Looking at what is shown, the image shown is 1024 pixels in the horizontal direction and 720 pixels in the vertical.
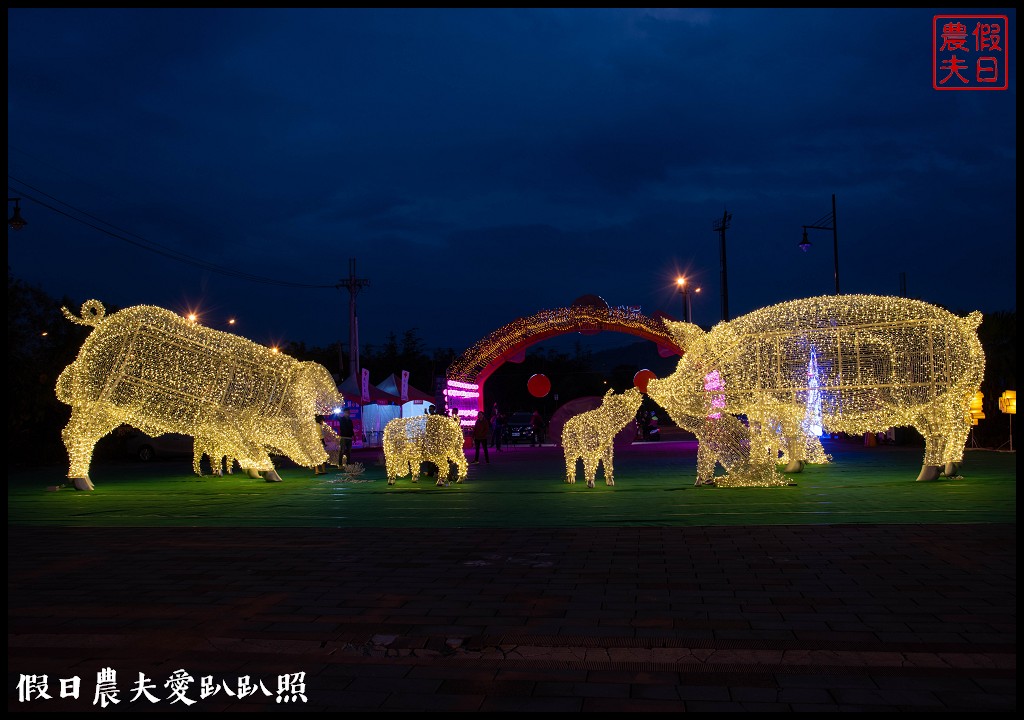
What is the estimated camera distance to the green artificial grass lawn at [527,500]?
8523 millimetres

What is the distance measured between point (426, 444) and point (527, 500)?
280 centimetres

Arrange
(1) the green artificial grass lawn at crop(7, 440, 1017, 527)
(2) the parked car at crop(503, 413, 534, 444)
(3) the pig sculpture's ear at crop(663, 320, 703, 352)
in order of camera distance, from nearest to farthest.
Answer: (1) the green artificial grass lawn at crop(7, 440, 1017, 527), (3) the pig sculpture's ear at crop(663, 320, 703, 352), (2) the parked car at crop(503, 413, 534, 444)

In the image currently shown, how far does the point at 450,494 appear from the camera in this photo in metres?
11.5

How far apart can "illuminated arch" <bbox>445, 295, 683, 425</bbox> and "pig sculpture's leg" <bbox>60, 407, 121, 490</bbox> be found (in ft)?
39.8

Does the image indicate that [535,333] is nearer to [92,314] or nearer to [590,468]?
[590,468]

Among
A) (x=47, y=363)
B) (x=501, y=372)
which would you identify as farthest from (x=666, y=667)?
(x=501, y=372)

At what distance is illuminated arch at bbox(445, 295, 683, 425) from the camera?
2275cm

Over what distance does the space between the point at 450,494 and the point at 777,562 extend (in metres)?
6.11

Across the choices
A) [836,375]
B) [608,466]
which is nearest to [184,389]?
[608,466]

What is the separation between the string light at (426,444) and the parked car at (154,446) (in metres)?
11.8

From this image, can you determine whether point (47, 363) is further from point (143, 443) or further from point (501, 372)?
point (501, 372)

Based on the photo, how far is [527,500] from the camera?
10.5 metres

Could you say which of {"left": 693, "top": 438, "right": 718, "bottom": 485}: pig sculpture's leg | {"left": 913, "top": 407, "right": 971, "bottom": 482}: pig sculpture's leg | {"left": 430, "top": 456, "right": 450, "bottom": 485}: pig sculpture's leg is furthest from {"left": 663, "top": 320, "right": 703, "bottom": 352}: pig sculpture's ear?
{"left": 430, "top": 456, "right": 450, "bottom": 485}: pig sculpture's leg

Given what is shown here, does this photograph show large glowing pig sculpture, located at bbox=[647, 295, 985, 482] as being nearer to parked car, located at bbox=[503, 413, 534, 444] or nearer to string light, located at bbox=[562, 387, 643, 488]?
string light, located at bbox=[562, 387, 643, 488]
